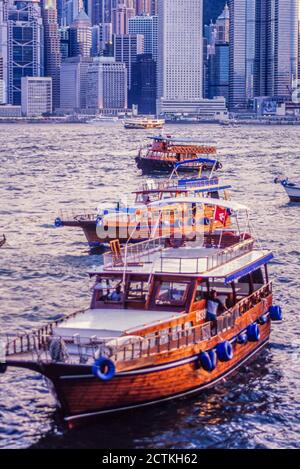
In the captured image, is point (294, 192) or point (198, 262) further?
point (294, 192)

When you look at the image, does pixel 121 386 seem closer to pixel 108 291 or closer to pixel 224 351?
pixel 224 351

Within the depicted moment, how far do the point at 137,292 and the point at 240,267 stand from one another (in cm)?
279

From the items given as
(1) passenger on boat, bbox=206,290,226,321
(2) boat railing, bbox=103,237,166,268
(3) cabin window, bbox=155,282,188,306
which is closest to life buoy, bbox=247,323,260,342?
(1) passenger on boat, bbox=206,290,226,321

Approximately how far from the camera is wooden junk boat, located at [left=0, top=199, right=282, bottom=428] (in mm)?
20031

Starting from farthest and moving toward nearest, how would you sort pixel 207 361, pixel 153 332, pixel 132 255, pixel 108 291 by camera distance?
pixel 132 255 < pixel 108 291 < pixel 207 361 < pixel 153 332

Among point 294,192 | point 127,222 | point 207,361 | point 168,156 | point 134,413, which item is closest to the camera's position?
point 134,413

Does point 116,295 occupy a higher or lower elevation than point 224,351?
higher

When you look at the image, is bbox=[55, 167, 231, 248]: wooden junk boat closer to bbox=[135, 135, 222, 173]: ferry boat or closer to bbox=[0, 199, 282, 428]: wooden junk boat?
bbox=[0, 199, 282, 428]: wooden junk boat

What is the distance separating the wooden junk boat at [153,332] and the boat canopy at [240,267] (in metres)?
0.03

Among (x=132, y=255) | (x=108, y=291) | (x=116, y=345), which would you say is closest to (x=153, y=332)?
(x=116, y=345)

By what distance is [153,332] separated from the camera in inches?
844

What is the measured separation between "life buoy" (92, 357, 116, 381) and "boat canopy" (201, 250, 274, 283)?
13.8 ft
